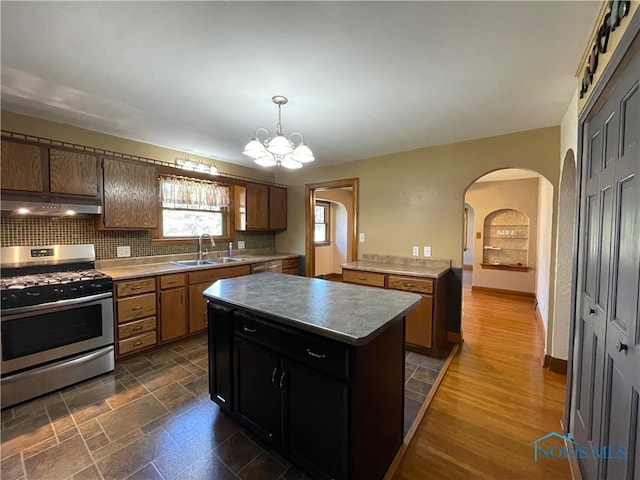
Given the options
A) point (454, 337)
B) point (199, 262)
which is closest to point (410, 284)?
point (454, 337)

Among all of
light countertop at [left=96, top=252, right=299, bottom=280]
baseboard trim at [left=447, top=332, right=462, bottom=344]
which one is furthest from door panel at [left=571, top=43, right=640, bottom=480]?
light countertop at [left=96, top=252, right=299, bottom=280]

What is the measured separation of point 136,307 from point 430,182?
3.68 meters

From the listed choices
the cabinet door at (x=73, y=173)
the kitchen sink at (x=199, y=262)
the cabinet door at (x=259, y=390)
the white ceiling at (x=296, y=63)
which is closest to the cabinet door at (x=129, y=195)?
the cabinet door at (x=73, y=173)

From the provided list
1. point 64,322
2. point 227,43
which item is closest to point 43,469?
point 64,322

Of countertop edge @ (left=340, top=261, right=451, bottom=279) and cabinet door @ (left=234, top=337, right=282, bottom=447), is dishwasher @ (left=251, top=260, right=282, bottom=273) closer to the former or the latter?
countertop edge @ (left=340, top=261, right=451, bottom=279)

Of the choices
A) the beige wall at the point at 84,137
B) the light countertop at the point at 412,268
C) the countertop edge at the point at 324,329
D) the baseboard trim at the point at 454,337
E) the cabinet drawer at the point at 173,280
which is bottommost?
the baseboard trim at the point at 454,337

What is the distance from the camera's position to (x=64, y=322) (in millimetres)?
2355

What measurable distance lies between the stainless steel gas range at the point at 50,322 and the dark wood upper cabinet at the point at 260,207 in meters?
2.04

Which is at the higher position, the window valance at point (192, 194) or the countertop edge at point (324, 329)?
the window valance at point (192, 194)

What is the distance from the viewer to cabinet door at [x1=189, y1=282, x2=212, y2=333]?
3.29m

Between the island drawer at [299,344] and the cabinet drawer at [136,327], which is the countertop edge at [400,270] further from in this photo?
the cabinet drawer at [136,327]

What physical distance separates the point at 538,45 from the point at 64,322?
13.1 ft

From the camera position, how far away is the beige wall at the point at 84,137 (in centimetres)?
250

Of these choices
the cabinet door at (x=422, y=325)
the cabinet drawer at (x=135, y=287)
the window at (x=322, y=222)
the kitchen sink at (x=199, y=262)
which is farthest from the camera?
the window at (x=322, y=222)
